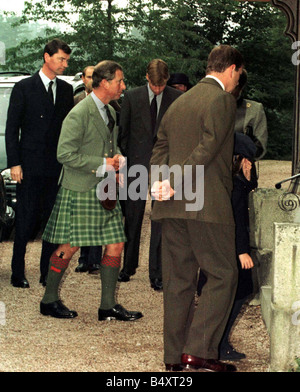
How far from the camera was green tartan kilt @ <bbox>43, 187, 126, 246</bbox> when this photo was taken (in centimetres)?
595

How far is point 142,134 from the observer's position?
737 centimetres

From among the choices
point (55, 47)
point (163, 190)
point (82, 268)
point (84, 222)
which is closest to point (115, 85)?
point (84, 222)

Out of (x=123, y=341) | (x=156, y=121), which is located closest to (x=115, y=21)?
(x=156, y=121)

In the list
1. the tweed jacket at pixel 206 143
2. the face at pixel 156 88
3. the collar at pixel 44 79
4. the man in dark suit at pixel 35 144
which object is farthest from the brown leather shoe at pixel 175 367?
the collar at pixel 44 79

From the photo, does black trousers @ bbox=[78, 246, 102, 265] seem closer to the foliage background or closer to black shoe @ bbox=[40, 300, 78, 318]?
black shoe @ bbox=[40, 300, 78, 318]

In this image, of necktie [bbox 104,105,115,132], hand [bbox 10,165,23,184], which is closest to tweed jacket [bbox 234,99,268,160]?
necktie [bbox 104,105,115,132]

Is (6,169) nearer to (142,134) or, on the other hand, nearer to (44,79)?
(44,79)

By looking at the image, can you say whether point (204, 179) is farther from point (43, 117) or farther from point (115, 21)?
point (115, 21)

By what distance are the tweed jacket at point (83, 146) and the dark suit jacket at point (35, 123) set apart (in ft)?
3.73

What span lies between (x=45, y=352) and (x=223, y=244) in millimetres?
1547

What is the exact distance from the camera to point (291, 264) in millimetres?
4613

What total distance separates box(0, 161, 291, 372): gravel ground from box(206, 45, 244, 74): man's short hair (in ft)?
6.01

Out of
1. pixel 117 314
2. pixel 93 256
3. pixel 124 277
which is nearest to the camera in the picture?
pixel 117 314

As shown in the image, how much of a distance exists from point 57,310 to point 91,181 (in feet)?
3.46
